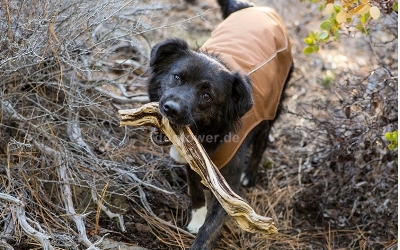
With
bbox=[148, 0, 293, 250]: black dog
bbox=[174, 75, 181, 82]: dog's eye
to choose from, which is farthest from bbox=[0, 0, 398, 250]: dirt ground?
bbox=[174, 75, 181, 82]: dog's eye

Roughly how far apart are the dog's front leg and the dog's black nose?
0.92 meters

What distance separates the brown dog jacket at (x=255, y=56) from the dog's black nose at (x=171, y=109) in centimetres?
70

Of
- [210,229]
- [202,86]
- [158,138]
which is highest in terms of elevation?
[202,86]

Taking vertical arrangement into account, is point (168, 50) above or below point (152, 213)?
above

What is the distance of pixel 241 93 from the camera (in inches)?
164

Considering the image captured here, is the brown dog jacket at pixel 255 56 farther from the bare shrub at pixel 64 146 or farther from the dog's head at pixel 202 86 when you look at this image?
the bare shrub at pixel 64 146

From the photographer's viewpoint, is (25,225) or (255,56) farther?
(255,56)

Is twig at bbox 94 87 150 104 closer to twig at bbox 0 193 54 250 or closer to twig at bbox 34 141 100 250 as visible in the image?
twig at bbox 34 141 100 250

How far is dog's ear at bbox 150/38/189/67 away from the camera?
4.34 metres

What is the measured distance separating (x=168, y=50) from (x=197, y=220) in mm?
1474


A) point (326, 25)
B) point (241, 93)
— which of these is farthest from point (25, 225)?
point (326, 25)

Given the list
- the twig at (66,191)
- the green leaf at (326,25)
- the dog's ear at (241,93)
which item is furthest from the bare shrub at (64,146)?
the green leaf at (326,25)

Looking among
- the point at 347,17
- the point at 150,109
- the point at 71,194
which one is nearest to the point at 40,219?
the point at 71,194

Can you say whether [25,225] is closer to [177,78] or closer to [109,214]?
[109,214]
